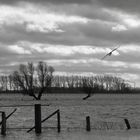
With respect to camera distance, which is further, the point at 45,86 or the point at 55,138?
the point at 45,86

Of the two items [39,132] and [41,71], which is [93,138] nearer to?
[39,132]

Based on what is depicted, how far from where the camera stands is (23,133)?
88.8ft

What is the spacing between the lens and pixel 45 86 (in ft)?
504

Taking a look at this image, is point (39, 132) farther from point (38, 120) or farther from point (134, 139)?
point (134, 139)

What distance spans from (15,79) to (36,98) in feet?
48.7

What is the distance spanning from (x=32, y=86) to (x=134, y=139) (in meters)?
135

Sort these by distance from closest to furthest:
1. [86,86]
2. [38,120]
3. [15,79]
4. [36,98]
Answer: [38,120], [15,79], [36,98], [86,86]

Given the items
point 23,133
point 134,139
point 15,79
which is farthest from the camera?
point 15,79

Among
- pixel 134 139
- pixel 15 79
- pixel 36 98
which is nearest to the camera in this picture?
pixel 134 139

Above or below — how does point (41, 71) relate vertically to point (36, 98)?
above

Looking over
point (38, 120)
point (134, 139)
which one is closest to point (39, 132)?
point (38, 120)

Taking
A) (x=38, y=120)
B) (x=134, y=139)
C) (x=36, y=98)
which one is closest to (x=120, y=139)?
(x=134, y=139)

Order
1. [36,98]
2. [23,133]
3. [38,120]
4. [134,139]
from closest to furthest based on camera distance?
1. [134,139]
2. [38,120]
3. [23,133]
4. [36,98]

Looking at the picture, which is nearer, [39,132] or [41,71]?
[39,132]
